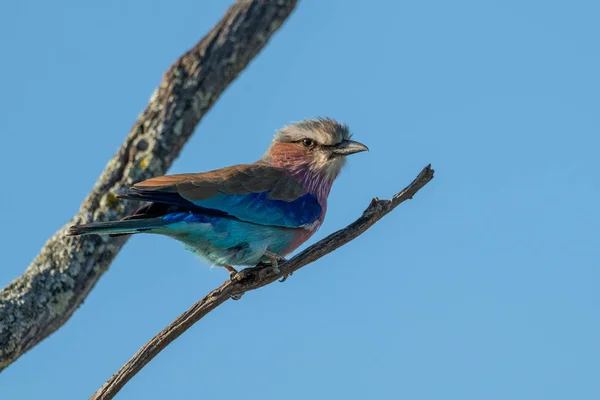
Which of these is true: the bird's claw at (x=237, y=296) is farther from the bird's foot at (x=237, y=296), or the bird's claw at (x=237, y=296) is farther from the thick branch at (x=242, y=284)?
the thick branch at (x=242, y=284)

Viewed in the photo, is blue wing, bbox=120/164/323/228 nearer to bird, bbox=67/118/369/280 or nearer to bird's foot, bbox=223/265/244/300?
bird, bbox=67/118/369/280

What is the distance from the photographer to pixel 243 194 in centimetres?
691

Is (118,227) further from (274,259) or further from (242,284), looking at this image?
(274,259)

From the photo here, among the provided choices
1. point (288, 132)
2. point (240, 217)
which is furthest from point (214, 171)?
point (288, 132)

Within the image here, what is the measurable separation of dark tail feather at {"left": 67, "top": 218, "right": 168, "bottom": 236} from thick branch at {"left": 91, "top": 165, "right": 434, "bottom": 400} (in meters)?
0.55

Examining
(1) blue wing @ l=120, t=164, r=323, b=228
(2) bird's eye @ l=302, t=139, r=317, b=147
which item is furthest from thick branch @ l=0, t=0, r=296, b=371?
(1) blue wing @ l=120, t=164, r=323, b=228

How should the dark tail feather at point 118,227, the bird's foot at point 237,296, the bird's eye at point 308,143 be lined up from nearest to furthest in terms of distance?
the dark tail feather at point 118,227 → the bird's foot at point 237,296 → the bird's eye at point 308,143

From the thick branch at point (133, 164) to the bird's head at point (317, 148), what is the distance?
0.93 meters

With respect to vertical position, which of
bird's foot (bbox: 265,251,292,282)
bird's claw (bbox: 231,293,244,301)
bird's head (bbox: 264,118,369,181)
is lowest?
bird's claw (bbox: 231,293,244,301)

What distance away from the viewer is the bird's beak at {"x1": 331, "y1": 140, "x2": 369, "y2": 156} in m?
7.64

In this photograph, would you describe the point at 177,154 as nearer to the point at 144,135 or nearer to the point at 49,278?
the point at 144,135

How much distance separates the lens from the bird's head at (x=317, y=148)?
7.69 meters

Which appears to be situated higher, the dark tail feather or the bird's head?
the bird's head

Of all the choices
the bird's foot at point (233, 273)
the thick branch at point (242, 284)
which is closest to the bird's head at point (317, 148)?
the bird's foot at point (233, 273)
